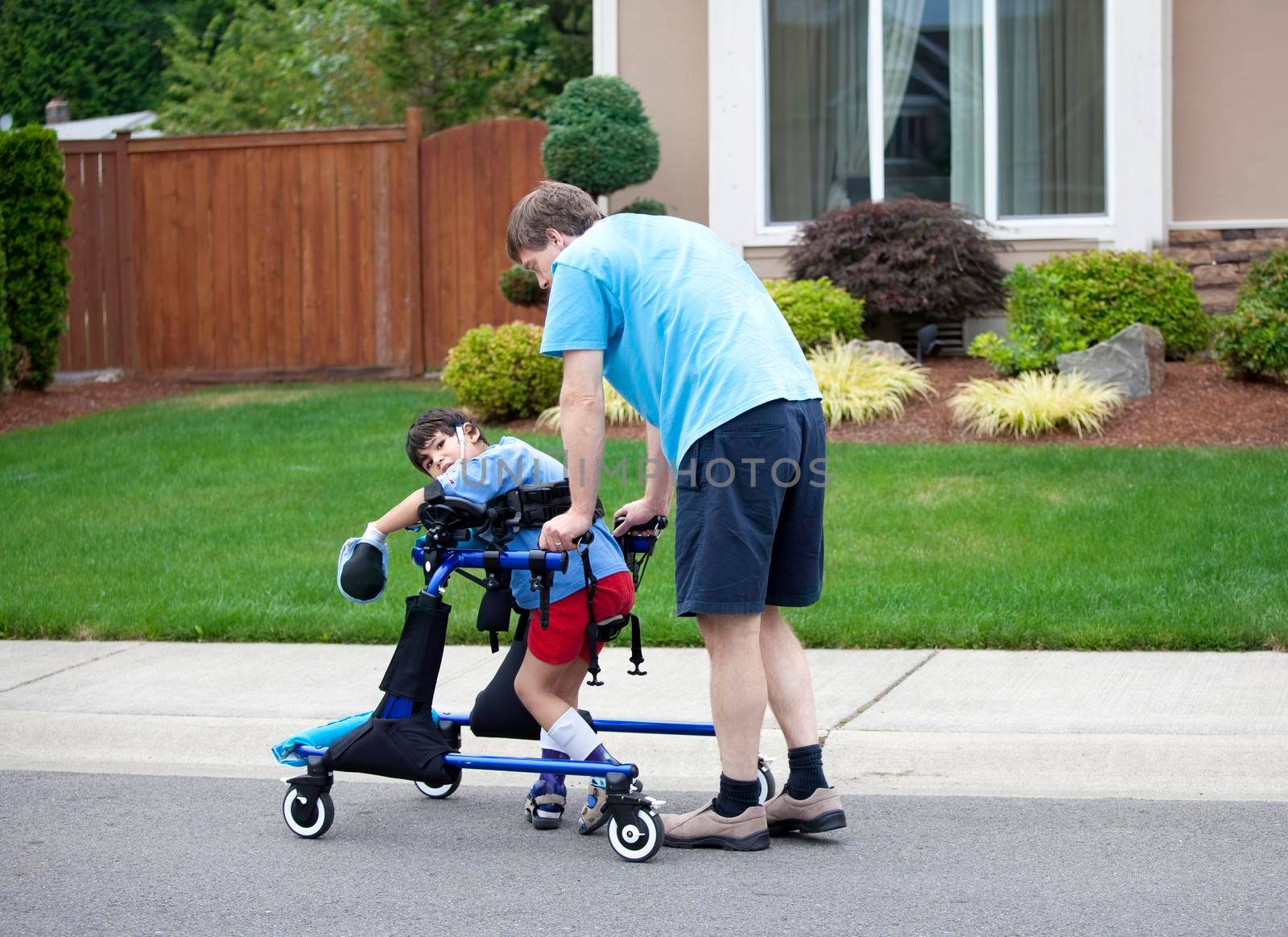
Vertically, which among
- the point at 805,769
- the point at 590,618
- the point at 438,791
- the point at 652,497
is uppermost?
the point at 652,497

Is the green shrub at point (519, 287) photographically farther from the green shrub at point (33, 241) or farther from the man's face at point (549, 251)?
the man's face at point (549, 251)

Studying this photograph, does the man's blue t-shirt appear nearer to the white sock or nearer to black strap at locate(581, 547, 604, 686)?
black strap at locate(581, 547, 604, 686)

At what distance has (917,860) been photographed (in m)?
4.32

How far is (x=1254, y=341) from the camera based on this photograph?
10.5 m

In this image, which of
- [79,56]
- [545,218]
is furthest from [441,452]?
[79,56]

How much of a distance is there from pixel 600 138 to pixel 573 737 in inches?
375

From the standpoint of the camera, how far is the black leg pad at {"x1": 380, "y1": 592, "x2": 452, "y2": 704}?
4.51 metres

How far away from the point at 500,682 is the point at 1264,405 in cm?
735

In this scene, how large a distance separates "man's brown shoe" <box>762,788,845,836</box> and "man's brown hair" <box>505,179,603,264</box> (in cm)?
177

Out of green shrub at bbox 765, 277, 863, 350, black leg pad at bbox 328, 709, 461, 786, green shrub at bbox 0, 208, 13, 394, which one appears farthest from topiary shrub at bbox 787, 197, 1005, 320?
black leg pad at bbox 328, 709, 461, 786

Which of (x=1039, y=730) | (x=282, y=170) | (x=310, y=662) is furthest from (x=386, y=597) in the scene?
(x=282, y=170)

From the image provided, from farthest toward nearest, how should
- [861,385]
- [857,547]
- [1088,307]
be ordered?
[1088,307] → [861,385] → [857,547]

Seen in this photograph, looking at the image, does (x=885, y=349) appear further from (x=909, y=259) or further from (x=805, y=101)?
(x=805, y=101)

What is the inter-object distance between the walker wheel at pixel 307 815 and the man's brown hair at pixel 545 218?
1764 millimetres
